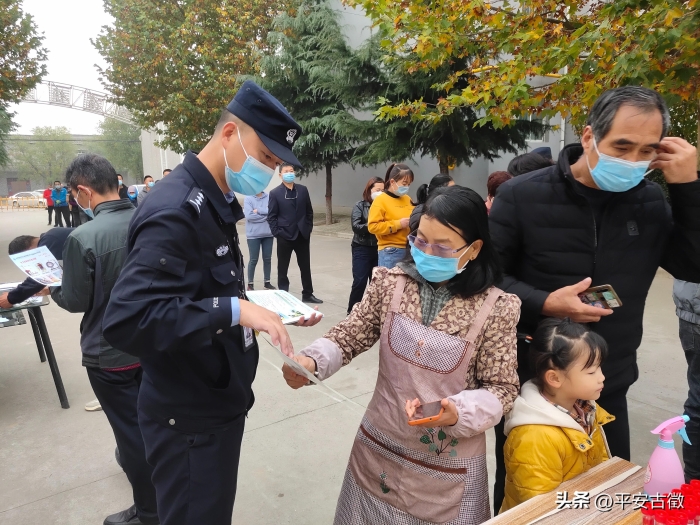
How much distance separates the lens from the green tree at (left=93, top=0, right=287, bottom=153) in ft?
55.2

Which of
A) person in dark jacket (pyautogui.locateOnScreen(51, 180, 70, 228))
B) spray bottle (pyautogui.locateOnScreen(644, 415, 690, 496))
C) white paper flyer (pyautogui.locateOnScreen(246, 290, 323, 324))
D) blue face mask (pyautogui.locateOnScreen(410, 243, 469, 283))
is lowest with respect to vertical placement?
person in dark jacket (pyautogui.locateOnScreen(51, 180, 70, 228))

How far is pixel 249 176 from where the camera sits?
1.65m

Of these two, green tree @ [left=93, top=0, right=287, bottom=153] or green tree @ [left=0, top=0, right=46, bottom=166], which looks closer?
green tree @ [left=0, top=0, right=46, bottom=166]

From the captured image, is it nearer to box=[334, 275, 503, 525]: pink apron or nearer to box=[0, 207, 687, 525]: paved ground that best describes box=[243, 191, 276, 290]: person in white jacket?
box=[0, 207, 687, 525]: paved ground

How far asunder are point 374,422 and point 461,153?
10.7m

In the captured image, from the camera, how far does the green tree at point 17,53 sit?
12.1m

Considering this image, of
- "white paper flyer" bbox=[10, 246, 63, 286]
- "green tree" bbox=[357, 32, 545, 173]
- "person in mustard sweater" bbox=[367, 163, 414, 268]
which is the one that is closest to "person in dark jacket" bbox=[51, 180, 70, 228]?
"green tree" bbox=[357, 32, 545, 173]

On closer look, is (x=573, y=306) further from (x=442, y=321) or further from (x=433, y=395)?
(x=433, y=395)

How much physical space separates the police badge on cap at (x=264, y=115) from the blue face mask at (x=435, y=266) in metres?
0.52

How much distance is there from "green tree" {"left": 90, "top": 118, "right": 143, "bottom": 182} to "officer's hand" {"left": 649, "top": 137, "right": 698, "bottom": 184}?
60950 mm

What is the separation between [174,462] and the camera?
165cm

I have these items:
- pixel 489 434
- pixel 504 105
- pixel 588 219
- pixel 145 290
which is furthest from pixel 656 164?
pixel 504 105

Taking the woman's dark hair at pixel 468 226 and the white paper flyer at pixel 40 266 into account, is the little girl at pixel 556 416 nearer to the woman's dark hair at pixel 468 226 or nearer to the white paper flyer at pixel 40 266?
the woman's dark hair at pixel 468 226

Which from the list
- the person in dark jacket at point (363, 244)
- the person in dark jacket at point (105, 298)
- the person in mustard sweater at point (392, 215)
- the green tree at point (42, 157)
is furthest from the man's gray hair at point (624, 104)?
the green tree at point (42, 157)
